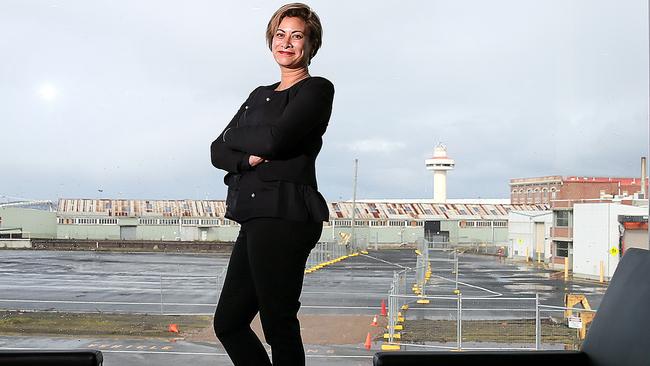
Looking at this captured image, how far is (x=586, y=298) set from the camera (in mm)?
5551

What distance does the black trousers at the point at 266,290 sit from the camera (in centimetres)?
125

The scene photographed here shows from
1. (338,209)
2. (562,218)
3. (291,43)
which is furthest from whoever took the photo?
(562,218)

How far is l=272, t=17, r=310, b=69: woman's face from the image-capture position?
1392 millimetres

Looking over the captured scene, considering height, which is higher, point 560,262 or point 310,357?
point 560,262

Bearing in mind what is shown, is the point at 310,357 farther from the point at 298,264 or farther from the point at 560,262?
the point at 298,264

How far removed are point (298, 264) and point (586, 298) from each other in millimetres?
4772

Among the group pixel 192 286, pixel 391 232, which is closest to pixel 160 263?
pixel 192 286

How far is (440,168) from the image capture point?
4172 mm

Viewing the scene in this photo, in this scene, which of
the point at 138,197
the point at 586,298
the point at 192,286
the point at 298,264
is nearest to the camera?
the point at 298,264

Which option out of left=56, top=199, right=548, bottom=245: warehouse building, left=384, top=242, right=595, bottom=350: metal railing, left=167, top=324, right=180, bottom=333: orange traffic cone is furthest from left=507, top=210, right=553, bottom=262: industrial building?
left=167, top=324, right=180, bottom=333: orange traffic cone

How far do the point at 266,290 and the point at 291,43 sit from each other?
1.53 ft

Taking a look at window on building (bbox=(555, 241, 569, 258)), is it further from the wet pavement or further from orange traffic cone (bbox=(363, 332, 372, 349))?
orange traffic cone (bbox=(363, 332, 372, 349))

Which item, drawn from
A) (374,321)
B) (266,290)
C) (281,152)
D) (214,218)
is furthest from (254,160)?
(374,321)

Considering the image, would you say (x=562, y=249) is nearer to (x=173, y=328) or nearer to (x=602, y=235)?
(x=602, y=235)
